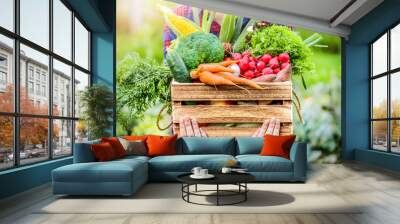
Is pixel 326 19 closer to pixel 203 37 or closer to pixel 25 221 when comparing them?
pixel 203 37

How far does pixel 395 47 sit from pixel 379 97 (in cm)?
120

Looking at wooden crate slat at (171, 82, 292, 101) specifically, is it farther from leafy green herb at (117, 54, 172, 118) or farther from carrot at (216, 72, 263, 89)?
leafy green herb at (117, 54, 172, 118)

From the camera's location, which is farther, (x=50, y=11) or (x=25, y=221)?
(x=50, y=11)

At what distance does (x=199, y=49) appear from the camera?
28.0ft

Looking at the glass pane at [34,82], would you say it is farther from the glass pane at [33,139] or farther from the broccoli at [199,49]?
the broccoli at [199,49]

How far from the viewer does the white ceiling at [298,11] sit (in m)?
7.50

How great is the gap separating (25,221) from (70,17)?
4.42m

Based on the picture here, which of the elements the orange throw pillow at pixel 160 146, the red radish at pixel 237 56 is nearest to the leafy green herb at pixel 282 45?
the red radish at pixel 237 56

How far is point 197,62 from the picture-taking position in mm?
8500

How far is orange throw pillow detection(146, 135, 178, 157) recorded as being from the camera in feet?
21.2

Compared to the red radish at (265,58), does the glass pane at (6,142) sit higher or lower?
lower

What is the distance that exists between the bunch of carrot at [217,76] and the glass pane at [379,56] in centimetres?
256

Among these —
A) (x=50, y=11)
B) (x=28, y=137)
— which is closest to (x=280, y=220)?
(x=28, y=137)

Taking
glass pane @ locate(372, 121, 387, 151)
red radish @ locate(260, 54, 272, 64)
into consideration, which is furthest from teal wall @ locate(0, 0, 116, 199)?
glass pane @ locate(372, 121, 387, 151)
